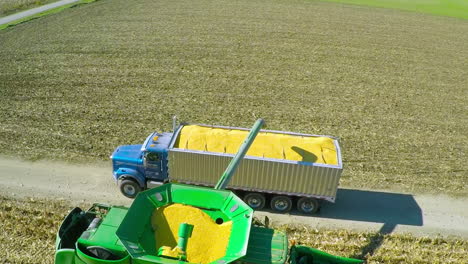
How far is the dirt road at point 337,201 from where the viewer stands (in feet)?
56.4

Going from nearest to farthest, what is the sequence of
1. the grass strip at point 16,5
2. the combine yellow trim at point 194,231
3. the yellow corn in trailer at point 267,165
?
the combine yellow trim at point 194,231 < the yellow corn in trailer at point 267,165 < the grass strip at point 16,5

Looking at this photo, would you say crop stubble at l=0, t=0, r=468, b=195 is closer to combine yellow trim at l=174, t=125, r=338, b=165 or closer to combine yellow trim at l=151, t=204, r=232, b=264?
combine yellow trim at l=174, t=125, r=338, b=165

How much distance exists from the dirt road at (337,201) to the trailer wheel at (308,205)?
11.1 inches

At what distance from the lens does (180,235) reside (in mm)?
9273

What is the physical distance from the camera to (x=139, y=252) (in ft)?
30.7

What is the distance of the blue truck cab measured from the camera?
57.0ft

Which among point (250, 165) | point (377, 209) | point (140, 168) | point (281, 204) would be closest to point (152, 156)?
point (140, 168)

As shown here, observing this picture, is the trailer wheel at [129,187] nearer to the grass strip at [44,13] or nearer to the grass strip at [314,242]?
the grass strip at [314,242]

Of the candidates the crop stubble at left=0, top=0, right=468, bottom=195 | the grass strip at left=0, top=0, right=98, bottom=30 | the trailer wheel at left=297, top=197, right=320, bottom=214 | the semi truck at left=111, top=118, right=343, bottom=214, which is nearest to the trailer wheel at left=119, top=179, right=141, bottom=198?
the semi truck at left=111, top=118, right=343, bottom=214

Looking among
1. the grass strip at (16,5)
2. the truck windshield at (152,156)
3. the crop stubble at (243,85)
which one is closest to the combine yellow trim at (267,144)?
the truck windshield at (152,156)

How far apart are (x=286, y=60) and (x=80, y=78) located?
17.4m

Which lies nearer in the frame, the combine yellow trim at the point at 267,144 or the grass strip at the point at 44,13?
the combine yellow trim at the point at 267,144

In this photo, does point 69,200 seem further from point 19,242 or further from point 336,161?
point 336,161

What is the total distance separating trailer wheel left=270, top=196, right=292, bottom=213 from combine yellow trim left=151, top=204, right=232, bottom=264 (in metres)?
7.13
